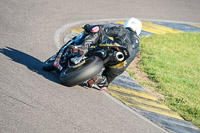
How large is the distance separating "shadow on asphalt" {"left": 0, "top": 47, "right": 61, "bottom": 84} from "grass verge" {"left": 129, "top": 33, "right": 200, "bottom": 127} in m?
2.24

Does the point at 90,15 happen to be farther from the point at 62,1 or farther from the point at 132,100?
the point at 132,100

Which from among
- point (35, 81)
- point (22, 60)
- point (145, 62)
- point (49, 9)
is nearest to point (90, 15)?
point (49, 9)

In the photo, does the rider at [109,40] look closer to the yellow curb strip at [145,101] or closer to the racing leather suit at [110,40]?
the racing leather suit at [110,40]

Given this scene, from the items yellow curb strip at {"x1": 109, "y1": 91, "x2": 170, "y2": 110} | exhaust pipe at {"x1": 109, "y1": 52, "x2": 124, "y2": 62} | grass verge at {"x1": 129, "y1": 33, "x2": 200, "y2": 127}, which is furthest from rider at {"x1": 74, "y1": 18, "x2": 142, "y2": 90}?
grass verge at {"x1": 129, "y1": 33, "x2": 200, "y2": 127}

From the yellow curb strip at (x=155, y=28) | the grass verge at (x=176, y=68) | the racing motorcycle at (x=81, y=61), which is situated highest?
the racing motorcycle at (x=81, y=61)

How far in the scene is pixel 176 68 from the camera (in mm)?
9109

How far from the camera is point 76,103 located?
556cm

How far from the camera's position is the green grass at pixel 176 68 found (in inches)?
279

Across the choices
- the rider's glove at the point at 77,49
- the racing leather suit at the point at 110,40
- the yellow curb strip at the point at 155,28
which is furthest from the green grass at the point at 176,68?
the rider's glove at the point at 77,49

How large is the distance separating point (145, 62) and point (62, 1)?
4.57m

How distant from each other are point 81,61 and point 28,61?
4.28 ft

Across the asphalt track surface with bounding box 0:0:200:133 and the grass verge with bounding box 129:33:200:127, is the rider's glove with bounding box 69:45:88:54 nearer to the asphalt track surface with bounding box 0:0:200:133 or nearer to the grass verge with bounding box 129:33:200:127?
the asphalt track surface with bounding box 0:0:200:133

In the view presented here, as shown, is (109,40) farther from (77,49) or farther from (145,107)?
(145,107)

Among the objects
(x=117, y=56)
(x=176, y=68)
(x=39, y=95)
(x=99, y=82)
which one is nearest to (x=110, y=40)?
(x=117, y=56)
